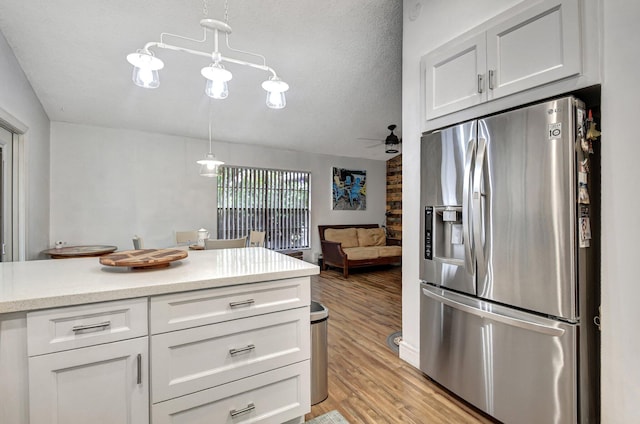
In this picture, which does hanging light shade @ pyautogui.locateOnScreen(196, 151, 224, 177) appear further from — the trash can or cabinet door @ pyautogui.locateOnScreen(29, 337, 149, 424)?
cabinet door @ pyautogui.locateOnScreen(29, 337, 149, 424)

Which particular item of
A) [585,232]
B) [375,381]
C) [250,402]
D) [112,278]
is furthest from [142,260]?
[585,232]

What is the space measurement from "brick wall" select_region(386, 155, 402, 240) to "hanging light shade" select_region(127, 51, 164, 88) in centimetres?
615

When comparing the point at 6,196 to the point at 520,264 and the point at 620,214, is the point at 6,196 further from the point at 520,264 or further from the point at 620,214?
the point at 620,214

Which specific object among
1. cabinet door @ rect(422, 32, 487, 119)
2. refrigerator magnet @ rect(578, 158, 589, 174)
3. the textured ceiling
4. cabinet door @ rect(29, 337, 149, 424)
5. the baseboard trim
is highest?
the textured ceiling

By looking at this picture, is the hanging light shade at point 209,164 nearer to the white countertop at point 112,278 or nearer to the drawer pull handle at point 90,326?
the white countertop at point 112,278

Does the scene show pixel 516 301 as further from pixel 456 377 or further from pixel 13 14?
pixel 13 14

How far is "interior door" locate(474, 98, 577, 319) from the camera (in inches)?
55.1

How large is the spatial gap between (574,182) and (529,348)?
844mm

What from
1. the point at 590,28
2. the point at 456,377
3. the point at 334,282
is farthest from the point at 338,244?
the point at 590,28

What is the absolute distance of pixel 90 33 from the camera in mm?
2797

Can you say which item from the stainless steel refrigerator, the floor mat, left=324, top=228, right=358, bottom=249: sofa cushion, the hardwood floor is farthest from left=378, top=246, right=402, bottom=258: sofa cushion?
the floor mat

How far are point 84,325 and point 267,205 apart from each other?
5.02 meters

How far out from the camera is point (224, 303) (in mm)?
1366

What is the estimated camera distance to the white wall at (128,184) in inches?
171
